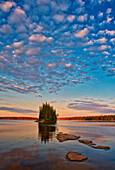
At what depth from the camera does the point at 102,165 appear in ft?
43.8

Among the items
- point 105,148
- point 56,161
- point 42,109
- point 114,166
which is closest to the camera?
point 114,166

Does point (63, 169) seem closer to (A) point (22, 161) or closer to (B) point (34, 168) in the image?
(B) point (34, 168)

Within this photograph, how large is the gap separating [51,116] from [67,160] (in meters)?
149

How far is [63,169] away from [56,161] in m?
2.37

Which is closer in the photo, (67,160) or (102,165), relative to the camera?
(102,165)

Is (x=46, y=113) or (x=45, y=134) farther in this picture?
(x=46, y=113)

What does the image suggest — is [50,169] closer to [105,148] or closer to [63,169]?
[63,169]

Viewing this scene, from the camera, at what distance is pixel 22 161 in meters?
13.7

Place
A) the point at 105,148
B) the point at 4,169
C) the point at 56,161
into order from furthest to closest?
1. the point at 105,148
2. the point at 56,161
3. the point at 4,169

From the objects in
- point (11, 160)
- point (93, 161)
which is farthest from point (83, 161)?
point (11, 160)

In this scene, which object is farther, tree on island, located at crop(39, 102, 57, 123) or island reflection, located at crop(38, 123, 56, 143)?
tree on island, located at crop(39, 102, 57, 123)

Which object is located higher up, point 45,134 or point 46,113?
point 46,113

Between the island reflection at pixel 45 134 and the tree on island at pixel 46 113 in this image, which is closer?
the island reflection at pixel 45 134

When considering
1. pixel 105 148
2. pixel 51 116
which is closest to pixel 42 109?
pixel 51 116
